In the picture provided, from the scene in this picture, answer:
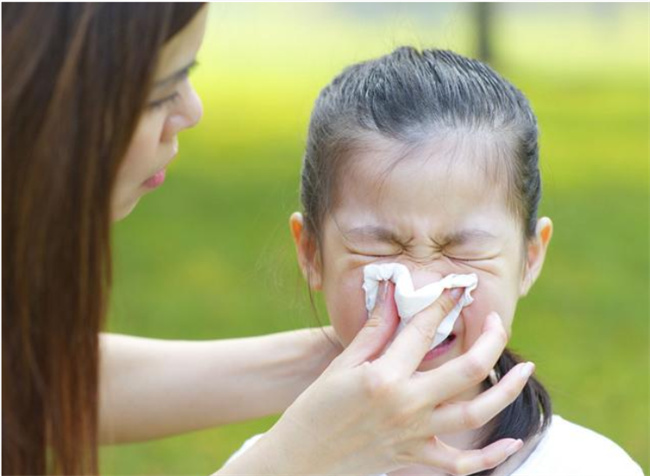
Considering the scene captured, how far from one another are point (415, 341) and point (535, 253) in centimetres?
56

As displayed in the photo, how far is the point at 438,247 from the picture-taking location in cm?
265

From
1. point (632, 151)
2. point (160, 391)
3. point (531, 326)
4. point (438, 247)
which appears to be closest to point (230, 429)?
point (531, 326)

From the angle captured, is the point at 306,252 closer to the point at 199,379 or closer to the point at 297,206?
the point at 297,206

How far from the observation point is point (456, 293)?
8.63 feet

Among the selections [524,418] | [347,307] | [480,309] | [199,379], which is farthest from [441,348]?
[199,379]

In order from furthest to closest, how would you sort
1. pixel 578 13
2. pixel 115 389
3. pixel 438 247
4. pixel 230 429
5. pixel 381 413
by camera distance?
pixel 578 13 < pixel 230 429 < pixel 115 389 < pixel 438 247 < pixel 381 413

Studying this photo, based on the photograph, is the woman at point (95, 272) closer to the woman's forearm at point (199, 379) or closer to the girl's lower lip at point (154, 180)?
the girl's lower lip at point (154, 180)

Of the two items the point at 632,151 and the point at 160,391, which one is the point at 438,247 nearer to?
the point at 160,391

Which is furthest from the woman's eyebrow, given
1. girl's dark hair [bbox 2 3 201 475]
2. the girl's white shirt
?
the girl's white shirt

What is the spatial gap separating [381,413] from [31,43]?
1.03 m

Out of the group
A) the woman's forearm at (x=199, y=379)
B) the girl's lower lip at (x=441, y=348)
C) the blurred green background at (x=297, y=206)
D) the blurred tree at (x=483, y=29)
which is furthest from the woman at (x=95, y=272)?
the blurred tree at (x=483, y=29)

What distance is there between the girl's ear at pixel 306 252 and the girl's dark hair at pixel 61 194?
695 mm

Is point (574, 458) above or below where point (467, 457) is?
below

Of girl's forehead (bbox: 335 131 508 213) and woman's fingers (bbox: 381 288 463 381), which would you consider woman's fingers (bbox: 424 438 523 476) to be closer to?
woman's fingers (bbox: 381 288 463 381)
